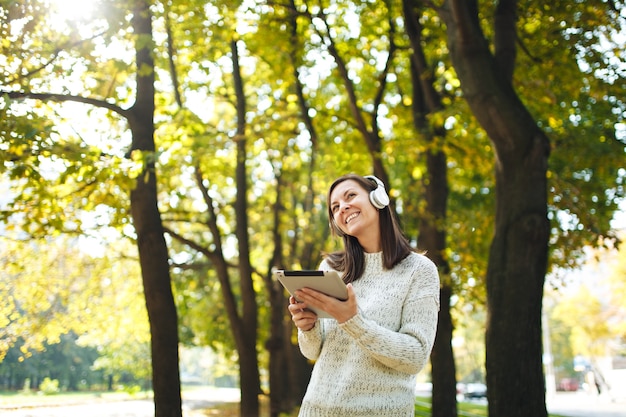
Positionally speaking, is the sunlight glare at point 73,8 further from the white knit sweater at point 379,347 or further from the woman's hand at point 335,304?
the woman's hand at point 335,304

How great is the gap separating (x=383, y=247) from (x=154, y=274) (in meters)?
5.64

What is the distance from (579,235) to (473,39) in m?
6.08

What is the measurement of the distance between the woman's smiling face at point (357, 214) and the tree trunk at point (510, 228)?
463 cm

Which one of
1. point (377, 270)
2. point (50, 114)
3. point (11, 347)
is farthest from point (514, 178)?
point (11, 347)

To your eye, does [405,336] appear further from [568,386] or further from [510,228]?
[568,386]

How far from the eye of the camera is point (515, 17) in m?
9.66

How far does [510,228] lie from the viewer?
806 cm

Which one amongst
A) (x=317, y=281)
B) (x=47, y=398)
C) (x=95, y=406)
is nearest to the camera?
(x=317, y=281)

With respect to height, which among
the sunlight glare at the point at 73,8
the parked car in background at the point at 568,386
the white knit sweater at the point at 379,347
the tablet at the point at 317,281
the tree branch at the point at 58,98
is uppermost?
the sunlight glare at the point at 73,8

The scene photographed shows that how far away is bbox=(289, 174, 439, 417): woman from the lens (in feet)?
10.1

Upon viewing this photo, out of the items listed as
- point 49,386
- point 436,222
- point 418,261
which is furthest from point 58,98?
point 49,386

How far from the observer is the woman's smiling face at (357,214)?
354 centimetres

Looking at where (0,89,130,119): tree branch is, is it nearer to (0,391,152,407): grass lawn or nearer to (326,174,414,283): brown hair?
(326,174,414,283): brown hair

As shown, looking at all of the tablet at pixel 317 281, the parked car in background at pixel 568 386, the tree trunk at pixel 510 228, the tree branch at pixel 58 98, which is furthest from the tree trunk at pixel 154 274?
the parked car in background at pixel 568 386
